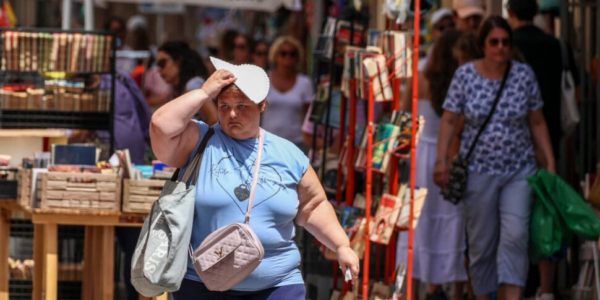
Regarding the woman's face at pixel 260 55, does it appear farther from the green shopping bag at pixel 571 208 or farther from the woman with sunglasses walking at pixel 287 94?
the green shopping bag at pixel 571 208

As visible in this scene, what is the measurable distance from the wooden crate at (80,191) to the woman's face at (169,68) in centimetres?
378

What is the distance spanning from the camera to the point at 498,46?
994 centimetres

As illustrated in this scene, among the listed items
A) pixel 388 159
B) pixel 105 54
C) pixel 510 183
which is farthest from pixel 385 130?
pixel 105 54

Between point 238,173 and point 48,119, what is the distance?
142 inches

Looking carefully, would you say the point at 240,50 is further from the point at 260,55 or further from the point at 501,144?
the point at 501,144

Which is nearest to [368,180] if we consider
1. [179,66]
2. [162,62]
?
[179,66]

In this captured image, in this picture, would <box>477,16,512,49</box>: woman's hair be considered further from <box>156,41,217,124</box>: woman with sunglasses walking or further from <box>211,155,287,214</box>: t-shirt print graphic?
<box>211,155,287,214</box>: t-shirt print graphic

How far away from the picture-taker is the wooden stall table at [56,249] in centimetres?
817

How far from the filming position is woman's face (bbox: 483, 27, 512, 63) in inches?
391

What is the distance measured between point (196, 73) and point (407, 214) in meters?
3.27

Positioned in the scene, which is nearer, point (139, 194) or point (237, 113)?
point (237, 113)

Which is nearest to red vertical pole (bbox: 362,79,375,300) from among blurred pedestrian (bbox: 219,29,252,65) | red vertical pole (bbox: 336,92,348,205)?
red vertical pole (bbox: 336,92,348,205)

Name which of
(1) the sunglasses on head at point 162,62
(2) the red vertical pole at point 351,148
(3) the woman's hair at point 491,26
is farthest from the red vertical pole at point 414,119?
(1) the sunglasses on head at point 162,62

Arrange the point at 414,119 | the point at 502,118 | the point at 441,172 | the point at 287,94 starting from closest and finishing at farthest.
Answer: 1. the point at 414,119
2. the point at 502,118
3. the point at 441,172
4. the point at 287,94
